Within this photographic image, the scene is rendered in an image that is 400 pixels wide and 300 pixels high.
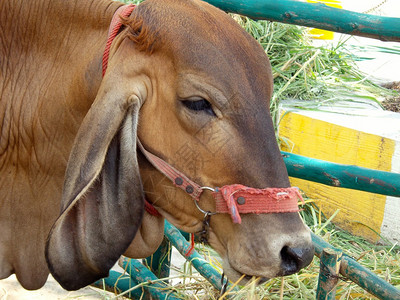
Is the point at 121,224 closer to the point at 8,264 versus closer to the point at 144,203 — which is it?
the point at 144,203

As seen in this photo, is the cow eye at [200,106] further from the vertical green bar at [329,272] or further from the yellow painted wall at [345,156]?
the yellow painted wall at [345,156]

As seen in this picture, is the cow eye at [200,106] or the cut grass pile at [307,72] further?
the cut grass pile at [307,72]

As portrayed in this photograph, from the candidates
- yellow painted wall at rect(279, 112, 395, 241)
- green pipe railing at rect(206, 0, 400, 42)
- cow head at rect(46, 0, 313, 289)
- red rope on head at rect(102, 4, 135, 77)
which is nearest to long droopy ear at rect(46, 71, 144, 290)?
cow head at rect(46, 0, 313, 289)

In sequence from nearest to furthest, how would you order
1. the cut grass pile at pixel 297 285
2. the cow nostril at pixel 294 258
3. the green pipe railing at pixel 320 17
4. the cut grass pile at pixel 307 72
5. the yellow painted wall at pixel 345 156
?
the cow nostril at pixel 294 258, the green pipe railing at pixel 320 17, the cut grass pile at pixel 297 285, the yellow painted wall at pixel 345 156, the cut grass pile at pixel 307 72

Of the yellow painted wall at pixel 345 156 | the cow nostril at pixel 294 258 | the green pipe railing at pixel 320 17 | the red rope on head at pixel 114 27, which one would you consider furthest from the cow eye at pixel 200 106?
the yellow painted wall at pixel 345 156

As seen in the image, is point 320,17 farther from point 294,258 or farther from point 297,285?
point 297,285

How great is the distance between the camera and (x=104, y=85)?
2051 mm

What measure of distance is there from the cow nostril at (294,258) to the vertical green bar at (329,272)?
32 centimetres

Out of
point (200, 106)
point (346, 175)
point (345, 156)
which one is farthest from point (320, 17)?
point (345, 156)

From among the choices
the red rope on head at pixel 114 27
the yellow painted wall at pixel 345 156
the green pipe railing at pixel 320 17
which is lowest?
the yellow painted wall at pixel 345 156

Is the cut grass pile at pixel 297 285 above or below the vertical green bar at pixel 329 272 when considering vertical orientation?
below

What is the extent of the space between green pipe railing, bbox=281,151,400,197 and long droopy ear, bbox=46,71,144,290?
0.79 meters

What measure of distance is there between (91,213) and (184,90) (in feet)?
1.88

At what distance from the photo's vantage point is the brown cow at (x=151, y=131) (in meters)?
1.96
